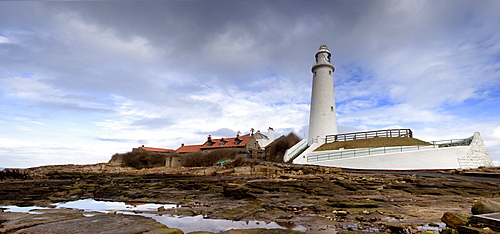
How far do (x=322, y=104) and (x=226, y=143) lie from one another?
21738 millimetres

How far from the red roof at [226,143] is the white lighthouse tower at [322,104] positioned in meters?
15.1

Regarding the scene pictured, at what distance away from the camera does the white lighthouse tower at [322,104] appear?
32.8 m

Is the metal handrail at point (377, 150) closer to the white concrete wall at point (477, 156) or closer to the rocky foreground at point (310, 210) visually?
the white concrete wall at point (477, 156)

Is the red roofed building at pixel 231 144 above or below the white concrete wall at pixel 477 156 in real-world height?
above

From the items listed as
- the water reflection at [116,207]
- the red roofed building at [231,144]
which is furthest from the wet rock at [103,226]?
the red roofed building at [231,144]

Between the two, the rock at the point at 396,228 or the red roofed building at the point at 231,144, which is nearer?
the rock at the point at 396,228

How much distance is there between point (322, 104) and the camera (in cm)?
3309

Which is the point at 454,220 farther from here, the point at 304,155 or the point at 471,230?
the point at 304,155

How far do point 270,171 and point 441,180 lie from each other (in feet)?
38.8

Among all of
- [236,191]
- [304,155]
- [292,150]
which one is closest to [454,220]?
[236,191]

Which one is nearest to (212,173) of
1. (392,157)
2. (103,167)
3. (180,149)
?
(392,157)

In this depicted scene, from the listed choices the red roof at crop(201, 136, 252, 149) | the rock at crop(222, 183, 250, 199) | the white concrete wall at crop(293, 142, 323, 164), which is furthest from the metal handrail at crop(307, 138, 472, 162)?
the red roof at crop(201, 136, 252, 149)

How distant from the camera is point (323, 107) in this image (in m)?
33.0

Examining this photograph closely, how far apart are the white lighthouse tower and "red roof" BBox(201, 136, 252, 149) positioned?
595 inches
